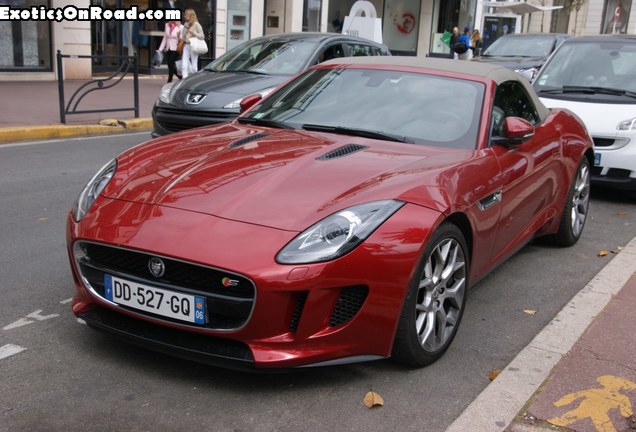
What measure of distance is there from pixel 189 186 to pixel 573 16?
5132 cm

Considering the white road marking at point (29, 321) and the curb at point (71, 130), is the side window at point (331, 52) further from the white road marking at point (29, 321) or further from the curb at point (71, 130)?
the white road marking at point (29, 321)

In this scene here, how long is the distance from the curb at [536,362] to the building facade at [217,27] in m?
8.47

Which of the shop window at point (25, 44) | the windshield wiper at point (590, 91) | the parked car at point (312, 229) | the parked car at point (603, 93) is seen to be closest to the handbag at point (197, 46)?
the shop window at point (25, 44)

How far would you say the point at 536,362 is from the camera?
3.65 m

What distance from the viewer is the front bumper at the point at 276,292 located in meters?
3.01

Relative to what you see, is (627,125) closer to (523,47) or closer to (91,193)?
(91,193)

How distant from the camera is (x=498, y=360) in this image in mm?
3744

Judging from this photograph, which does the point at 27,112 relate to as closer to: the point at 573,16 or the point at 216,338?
the point at 216,338

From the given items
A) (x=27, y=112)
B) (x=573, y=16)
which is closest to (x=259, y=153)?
(x=27, y=112)

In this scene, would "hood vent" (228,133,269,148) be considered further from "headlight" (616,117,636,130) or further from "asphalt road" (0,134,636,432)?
"headlight" (616,117,636,130)

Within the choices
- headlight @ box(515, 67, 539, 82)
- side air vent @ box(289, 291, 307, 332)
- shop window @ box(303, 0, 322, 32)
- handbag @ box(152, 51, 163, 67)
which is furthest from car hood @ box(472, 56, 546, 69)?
side air vent @ box(289, 291, 307, 332)

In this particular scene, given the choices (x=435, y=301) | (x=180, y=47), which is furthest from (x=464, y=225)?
(x=180, y=47)

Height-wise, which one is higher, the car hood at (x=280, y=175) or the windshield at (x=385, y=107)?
the windshield at (x=385, y=107)

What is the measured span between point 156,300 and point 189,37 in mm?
13430
